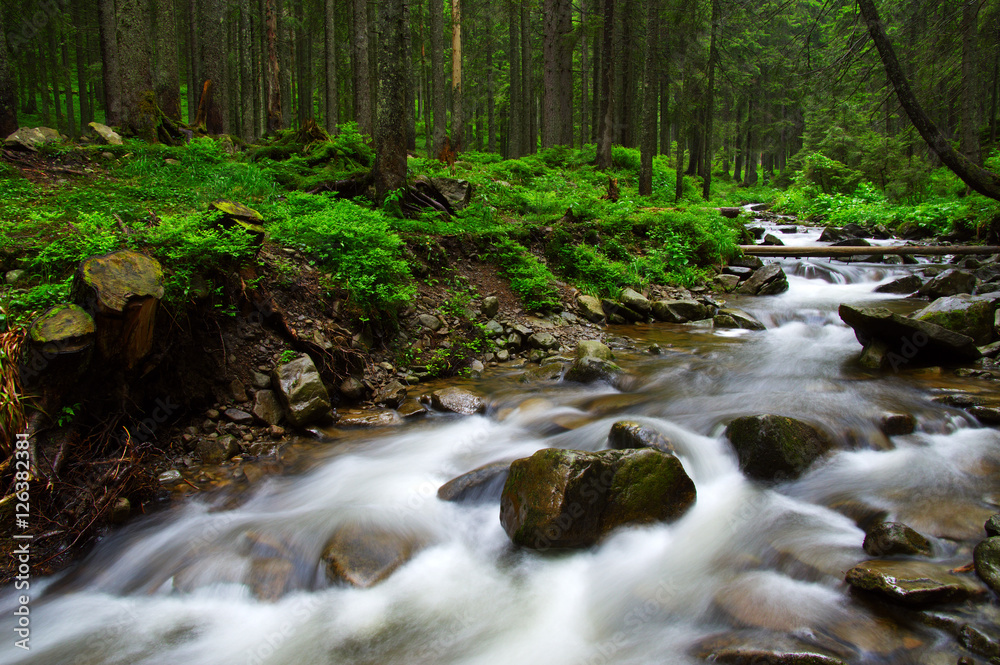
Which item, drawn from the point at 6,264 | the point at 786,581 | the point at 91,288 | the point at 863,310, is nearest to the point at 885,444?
the point at 786,581

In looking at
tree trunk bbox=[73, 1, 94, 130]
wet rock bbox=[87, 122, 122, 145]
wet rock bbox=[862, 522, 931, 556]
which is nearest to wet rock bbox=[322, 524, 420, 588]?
wet rock bbox=[862, 522, 931, 556]

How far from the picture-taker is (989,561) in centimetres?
326

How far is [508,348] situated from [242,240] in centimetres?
396

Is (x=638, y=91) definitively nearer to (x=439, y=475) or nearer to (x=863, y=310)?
(x=863, y=310)

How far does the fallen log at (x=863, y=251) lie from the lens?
39.7 ft

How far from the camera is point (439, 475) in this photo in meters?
5.21

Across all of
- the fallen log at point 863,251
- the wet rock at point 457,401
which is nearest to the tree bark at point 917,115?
the fallen log at point 863,251

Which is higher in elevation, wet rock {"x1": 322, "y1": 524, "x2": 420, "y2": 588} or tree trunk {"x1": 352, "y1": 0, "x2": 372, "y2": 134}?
tree trunk {"x1": 352, "y1": 0, "x2": 372, "y2": 134}

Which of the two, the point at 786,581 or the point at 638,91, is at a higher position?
the point at 638,91

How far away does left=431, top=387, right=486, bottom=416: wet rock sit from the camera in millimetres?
6316

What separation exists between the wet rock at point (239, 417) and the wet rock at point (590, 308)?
5.71 m

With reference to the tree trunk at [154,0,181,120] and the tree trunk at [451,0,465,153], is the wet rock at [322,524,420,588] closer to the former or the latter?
the tree trunk at [154,0,181,120]

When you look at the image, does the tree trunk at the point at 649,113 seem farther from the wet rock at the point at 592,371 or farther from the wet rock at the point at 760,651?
the wet rock at the point at 760,651

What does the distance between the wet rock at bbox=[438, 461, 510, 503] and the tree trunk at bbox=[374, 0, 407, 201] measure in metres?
5.55
